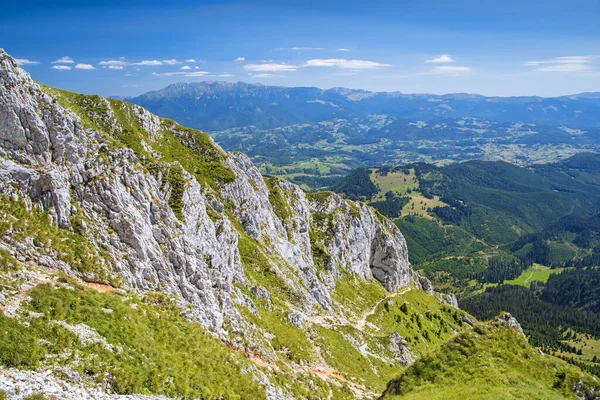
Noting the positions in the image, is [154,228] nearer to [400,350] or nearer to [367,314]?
[400,350]

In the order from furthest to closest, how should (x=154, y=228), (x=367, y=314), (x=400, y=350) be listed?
(x=367, y=314), (x=400, y=350), (x=154, y=228)

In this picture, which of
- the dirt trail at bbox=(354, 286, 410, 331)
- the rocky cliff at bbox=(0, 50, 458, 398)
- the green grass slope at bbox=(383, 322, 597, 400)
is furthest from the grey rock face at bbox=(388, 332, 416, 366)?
the green grass slope at bbox=(383, 322, 597, 400)

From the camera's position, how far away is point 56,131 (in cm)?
5766

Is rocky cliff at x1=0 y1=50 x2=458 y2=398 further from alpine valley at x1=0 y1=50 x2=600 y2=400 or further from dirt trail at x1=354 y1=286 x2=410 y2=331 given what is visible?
dirt trail at x1=354 y1=286 x2=410 y2=331

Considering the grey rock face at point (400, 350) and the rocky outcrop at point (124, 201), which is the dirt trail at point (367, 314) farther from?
the rocky outcrop at point (124, 201)

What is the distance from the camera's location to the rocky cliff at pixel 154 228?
45.7 meters

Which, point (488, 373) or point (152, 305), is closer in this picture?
point (488, 373)

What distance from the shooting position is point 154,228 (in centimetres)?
6016

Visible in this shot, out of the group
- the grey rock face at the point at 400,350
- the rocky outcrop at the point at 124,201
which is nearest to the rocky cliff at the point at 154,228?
the rocky outcrop at the point at 124,201

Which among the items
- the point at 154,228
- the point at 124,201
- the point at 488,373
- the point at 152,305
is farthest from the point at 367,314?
the point at 124,201

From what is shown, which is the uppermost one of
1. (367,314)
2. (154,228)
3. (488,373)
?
(154,228)

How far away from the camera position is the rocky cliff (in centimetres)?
4569

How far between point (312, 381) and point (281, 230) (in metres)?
69.0

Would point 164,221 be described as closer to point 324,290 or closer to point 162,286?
point 162,286
